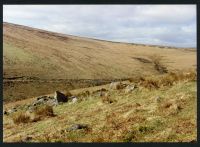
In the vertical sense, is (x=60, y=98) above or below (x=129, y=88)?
below

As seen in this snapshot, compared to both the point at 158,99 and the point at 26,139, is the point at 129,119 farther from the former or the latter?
the point at 26,139

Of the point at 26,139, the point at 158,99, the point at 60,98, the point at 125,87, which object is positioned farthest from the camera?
the point at 60,98

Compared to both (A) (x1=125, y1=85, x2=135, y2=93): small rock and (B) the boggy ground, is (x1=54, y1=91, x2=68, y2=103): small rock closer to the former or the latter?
(B) the boggy ground

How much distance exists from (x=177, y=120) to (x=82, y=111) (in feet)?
18.7

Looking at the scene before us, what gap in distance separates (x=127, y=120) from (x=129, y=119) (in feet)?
0.37

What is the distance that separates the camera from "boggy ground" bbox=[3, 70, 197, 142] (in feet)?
44.1

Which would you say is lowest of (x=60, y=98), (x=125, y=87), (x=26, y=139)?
(x=26, y=139)

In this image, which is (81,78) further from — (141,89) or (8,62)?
(141,89)

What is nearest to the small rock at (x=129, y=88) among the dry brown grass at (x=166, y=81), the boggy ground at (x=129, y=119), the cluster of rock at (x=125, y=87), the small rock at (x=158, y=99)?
the cluster of rock at (x=125, y=87)

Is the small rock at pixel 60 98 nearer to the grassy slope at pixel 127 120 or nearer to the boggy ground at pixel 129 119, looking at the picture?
the boggy ground at pixel 129 119

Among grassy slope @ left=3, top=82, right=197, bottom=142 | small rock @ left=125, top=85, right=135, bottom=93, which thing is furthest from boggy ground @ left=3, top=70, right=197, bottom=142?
small rock @ left=125, top=85, right=135, bottom=93

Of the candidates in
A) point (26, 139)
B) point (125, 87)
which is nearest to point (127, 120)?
point (26, 139)

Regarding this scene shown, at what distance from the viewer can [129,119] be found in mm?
15375

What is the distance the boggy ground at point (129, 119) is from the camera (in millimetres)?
13453
